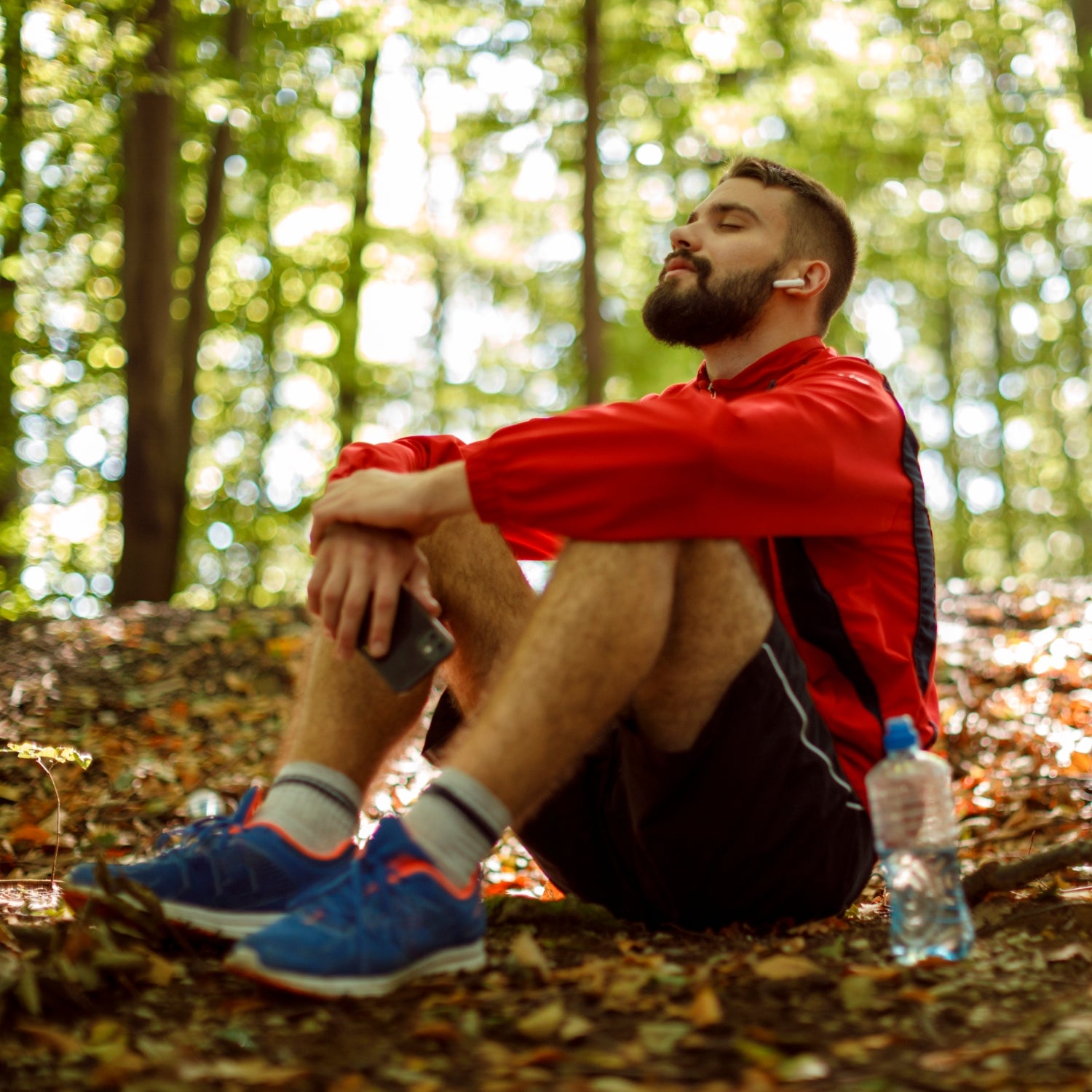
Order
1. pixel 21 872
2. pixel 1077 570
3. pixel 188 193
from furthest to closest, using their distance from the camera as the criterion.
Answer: pixel 1077 570 → pixel 188 193 → pixel 21 872

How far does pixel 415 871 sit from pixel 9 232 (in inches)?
299

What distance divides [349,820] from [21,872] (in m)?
1.71

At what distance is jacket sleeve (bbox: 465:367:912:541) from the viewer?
202 cm

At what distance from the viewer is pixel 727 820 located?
7.27 ft

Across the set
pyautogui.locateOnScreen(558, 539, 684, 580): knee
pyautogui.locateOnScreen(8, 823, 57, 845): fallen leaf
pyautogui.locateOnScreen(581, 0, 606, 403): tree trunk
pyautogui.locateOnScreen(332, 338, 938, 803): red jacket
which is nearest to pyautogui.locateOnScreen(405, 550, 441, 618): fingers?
pyautogui.locateOnScreen(332, 338, 938, 803): red jacket

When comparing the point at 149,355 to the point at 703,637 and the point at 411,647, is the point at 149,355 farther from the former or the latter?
the point at 703,637

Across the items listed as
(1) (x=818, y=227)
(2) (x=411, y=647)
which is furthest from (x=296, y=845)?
(1) (x=818, y=227)

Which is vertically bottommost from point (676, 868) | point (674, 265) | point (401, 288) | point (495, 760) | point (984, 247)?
point (676, 868)

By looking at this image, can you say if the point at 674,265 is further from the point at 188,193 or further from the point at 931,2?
the point at 931,2

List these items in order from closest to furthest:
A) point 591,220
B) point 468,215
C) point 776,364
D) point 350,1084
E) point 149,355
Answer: point 350,1084 → point 776,364 → point 149,355 → point 591,220 → point 468,215

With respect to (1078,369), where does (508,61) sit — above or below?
above

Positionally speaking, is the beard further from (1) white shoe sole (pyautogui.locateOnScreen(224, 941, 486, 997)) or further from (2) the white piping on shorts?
(1) white shoe sole (pyautogui.locateOnScreen(224, 941, 486, 997))

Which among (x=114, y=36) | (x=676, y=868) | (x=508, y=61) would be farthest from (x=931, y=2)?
(x=676, y=868)

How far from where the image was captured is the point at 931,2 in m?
12.2
